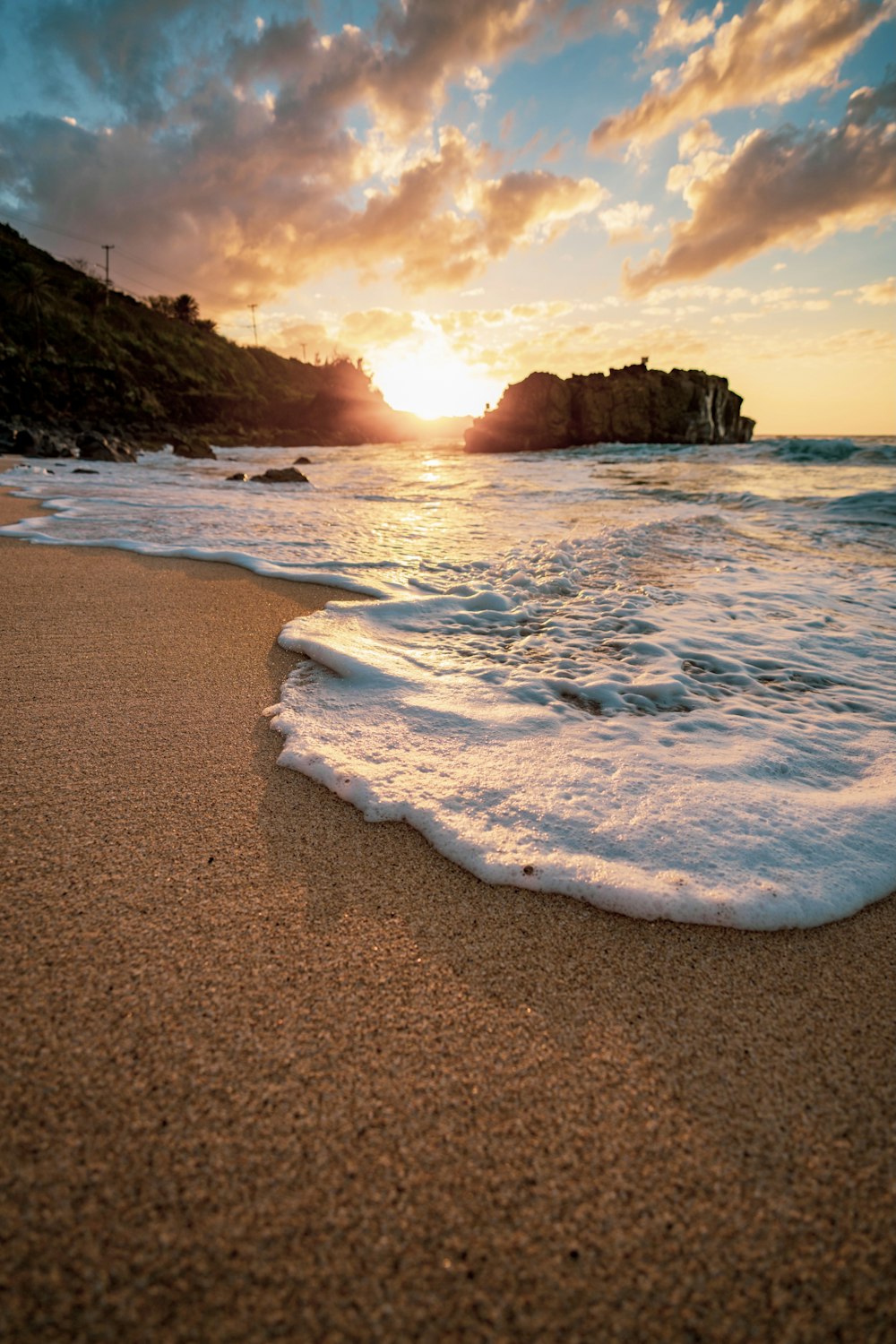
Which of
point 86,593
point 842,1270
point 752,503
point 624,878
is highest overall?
point 752,503

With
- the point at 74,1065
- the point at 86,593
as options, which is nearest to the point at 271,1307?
the point at 74,1065

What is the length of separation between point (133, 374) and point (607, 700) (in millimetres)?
48764

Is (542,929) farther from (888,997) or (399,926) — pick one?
(888,997)

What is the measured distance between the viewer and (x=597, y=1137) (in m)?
0.84

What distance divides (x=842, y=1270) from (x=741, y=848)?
2.78 ft

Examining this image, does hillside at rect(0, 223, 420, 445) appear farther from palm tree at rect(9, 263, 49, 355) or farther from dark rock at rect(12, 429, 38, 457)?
dark rock at rect(12, 429, 38, 457)

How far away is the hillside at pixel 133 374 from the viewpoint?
1300 inches

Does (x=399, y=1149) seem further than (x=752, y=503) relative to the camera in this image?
No

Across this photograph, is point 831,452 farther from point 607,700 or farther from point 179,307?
point 179,307

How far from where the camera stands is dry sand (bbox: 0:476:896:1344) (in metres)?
0.67

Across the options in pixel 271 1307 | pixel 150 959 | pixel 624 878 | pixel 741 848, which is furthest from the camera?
pixel 741 848

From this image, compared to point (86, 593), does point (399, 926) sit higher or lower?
lower

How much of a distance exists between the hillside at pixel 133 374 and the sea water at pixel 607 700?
32.8m

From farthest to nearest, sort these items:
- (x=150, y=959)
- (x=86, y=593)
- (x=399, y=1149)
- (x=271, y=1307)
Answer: (x=86, y=593)
(x=150, y=959)
(x=399, y=1149)
(x=271, y=1307)
